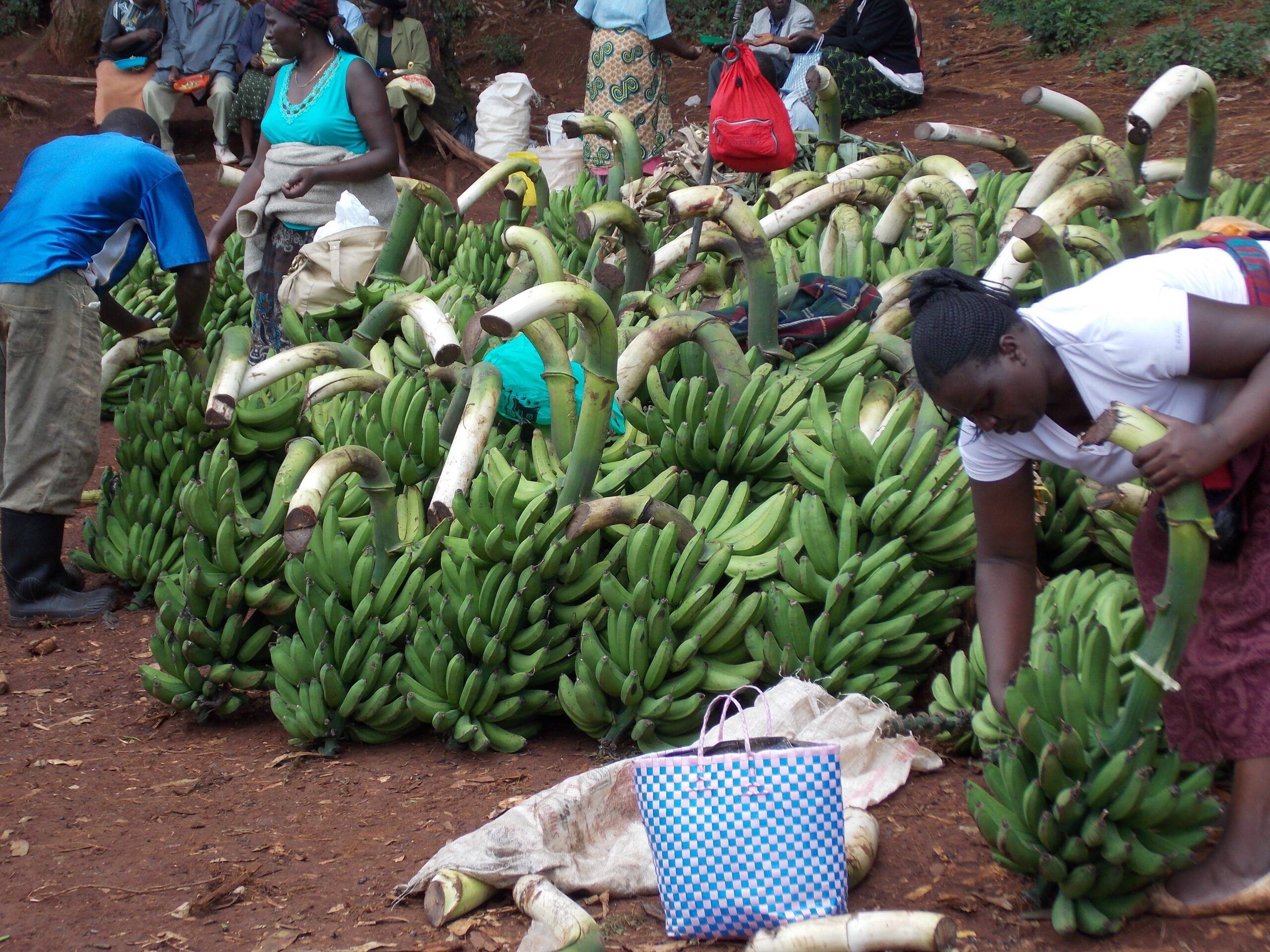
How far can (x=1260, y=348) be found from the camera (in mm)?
1807

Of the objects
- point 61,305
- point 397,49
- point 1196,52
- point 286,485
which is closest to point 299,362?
point 286,485

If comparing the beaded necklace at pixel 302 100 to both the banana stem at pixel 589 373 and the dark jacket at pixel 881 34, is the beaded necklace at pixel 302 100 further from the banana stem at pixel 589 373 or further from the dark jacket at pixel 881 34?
the dark jacket at pixel 881 34

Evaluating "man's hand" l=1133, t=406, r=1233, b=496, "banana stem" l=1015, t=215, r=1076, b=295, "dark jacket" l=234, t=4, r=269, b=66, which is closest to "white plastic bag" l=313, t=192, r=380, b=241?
"banana stem" l=1015, t=215, r=1076, b=295

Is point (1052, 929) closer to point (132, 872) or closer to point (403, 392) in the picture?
point (132, 872)

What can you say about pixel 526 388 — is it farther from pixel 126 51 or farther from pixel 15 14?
pixel 15 14

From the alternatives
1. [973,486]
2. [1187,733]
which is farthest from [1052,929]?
[973,486]

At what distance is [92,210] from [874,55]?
6.97 meters

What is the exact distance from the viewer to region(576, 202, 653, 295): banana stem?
11.9 feet

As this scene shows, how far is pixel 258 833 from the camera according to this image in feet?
9.32

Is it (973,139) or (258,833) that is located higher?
(973,139)

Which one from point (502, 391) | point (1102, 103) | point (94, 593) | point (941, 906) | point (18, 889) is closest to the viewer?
point (941, 906)

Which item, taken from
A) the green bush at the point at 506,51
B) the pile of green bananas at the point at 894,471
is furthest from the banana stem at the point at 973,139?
the green bush at the point at 506,51

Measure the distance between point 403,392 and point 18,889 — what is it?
195 cm

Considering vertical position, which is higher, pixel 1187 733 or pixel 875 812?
pixel 1187 733
